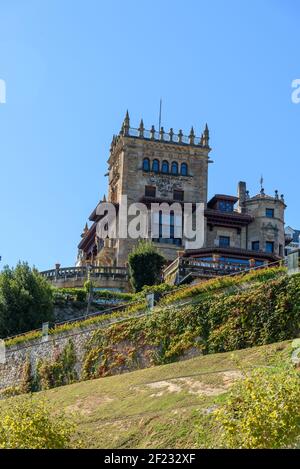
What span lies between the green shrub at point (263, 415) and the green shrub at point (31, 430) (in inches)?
170

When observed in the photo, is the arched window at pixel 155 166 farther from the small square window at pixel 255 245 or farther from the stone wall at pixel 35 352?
the stone wall at pixel 35 352

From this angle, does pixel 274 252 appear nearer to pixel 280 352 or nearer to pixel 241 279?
pixel 241 279

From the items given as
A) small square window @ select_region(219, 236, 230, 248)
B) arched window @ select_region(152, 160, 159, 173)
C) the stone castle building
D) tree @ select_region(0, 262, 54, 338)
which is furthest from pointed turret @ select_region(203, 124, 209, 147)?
tree @ select_region(0, 262, 54, 338)

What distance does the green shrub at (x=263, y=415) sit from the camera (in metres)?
19.4

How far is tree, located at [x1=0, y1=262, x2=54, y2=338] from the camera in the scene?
161 feet

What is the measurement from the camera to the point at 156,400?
27.8 meters

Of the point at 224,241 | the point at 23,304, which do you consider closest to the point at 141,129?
the point at 224,241

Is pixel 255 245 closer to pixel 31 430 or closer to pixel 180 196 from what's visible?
pixel 180 196

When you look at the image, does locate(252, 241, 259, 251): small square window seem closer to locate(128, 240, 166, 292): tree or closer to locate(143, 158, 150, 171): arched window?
locate(143, 158, 150, 171): arched window

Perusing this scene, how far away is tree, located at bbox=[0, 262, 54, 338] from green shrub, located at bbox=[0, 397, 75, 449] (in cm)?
2609

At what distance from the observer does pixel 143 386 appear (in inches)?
1199

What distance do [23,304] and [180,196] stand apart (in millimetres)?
23847

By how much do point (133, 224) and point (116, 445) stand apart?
4295cm
